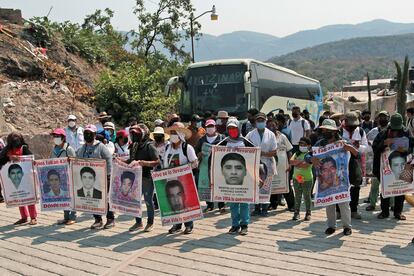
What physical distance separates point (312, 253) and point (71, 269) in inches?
126

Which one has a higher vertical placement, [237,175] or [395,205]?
[237,175]

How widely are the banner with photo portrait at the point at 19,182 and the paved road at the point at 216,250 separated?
0.50 meters

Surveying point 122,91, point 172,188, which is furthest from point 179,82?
point 172,188

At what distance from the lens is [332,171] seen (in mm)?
7680

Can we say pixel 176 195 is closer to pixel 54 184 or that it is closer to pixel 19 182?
pixel 54 184

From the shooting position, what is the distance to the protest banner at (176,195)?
788 centimetres

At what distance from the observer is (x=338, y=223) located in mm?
8570

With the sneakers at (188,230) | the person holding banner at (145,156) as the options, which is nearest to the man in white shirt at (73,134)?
→ the person holding banner at (145,156)

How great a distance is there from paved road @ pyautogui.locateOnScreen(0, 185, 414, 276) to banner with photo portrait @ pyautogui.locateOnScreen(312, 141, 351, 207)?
631 millimetres

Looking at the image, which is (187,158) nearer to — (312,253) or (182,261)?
(182,261)

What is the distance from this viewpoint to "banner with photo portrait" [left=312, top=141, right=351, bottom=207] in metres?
7.61

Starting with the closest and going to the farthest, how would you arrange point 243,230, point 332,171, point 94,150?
point 332,171 < point 243,230 < point 94,150

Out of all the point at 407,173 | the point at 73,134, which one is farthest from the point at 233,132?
the point at 73,134

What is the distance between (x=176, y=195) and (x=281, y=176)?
2382mm
